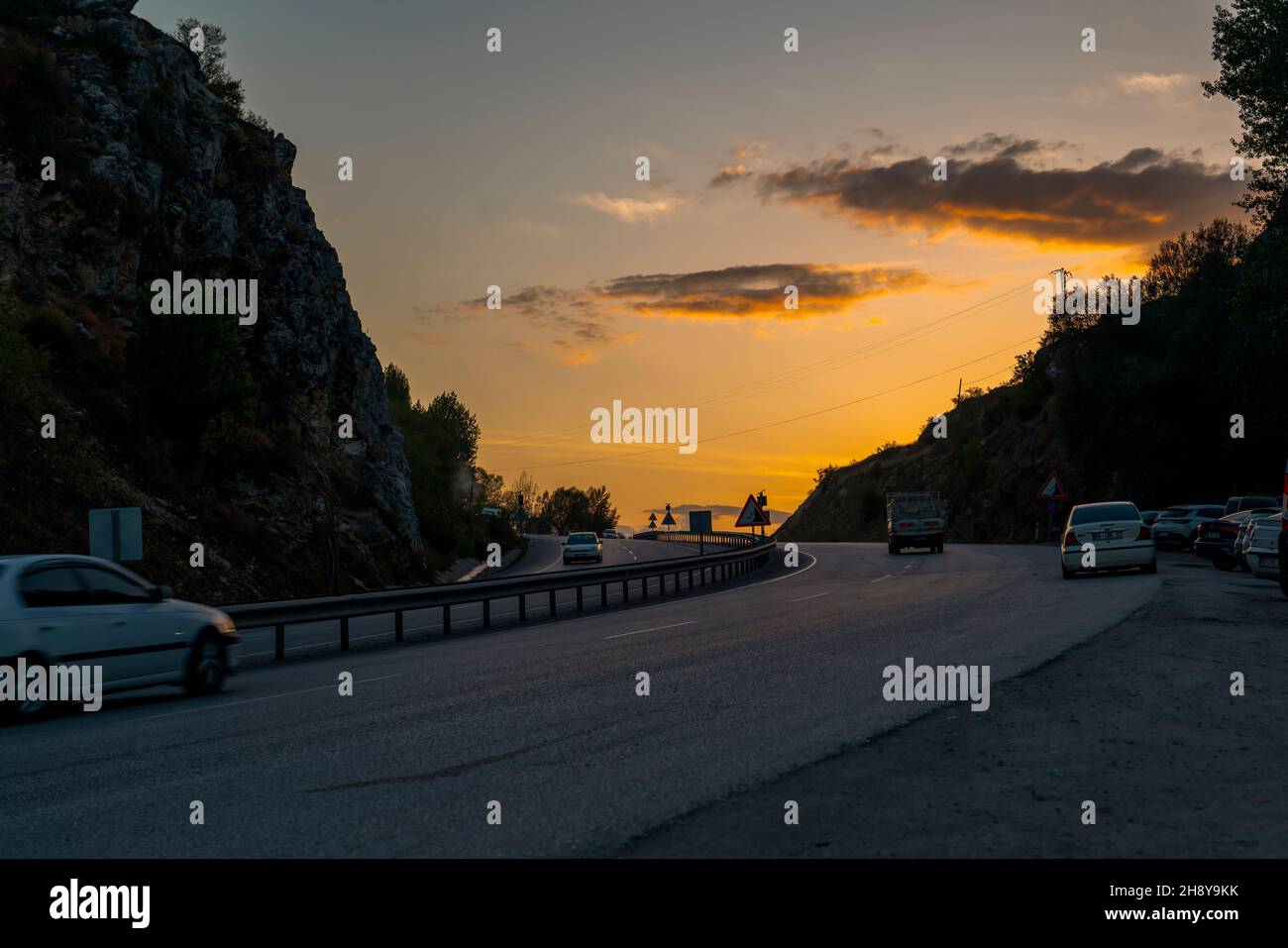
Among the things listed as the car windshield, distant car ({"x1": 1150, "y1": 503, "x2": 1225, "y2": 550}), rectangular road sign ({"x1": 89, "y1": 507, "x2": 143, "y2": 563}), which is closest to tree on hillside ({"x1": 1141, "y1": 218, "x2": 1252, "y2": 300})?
distant car ({"x1": 1150, "y1": 503, "x2": 1225, "y2": 550})

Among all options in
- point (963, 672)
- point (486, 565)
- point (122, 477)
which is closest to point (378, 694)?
point (963, 672)

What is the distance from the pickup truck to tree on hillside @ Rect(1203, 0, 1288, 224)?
1686cm

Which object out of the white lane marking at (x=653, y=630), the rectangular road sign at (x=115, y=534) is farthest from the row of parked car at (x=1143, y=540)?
the rectangular road sign at (x=115, y=534)

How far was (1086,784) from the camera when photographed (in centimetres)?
657

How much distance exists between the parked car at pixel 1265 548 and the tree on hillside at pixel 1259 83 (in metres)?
18.5

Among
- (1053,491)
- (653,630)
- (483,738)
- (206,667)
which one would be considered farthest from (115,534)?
(1053,491)

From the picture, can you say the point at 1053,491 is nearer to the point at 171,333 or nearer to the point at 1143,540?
the point at 1143,540

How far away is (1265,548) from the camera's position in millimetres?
21797

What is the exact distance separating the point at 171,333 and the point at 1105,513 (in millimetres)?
30198

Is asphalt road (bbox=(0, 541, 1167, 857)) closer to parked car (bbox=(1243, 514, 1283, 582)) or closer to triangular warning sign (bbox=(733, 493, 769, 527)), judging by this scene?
parked car (bbox=(1243, 514, 1283, 582))

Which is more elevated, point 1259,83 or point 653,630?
point 1259,83

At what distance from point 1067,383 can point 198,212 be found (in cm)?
4375

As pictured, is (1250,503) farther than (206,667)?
Yes
